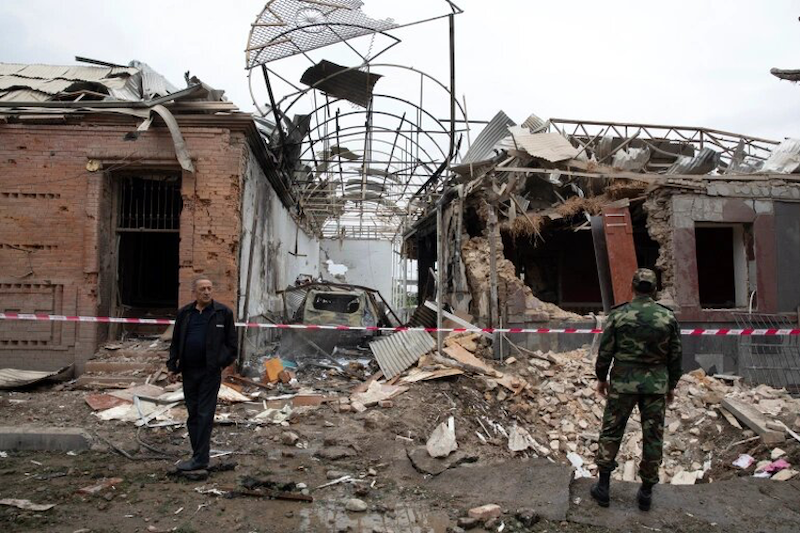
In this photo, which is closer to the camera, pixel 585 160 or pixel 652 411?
pixel 652 411

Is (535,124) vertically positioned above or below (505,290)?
above

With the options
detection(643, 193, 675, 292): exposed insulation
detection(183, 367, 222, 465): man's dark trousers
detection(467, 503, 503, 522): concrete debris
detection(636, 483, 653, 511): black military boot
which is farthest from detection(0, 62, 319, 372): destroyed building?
detection(643, 193, 675, 292): exposed insulation

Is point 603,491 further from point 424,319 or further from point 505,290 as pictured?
point 424,319

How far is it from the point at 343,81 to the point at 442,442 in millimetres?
7034

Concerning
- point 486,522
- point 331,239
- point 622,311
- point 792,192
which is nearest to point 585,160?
point 792,192

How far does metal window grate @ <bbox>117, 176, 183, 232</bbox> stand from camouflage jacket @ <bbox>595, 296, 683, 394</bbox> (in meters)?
7.51

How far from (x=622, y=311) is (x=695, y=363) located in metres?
6.03

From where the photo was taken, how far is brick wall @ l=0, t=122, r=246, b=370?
26.4 feet

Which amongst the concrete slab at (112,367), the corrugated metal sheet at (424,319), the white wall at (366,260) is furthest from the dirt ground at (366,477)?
the white wall at (366,260)

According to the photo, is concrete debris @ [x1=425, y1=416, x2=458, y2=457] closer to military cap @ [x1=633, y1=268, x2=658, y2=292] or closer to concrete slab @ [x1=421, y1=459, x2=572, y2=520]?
concrete slab @ [x1=421, y1=459, x2=572, y2=520]

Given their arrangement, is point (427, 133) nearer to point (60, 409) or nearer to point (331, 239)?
point (60, 409)

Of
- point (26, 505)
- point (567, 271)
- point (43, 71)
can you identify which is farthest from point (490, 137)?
A: point (26, 505)

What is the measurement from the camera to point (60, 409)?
6301 mm

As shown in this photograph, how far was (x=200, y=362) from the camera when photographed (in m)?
4.44
